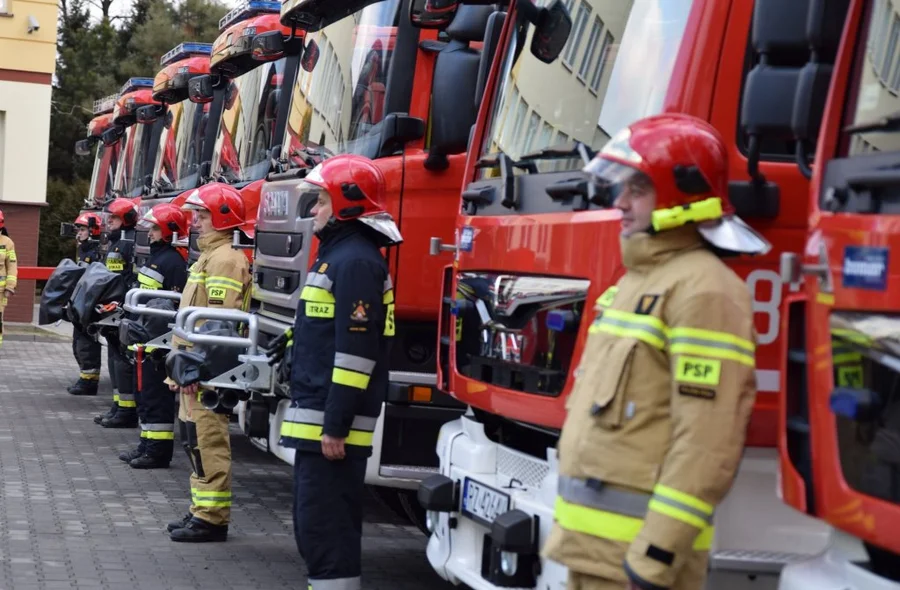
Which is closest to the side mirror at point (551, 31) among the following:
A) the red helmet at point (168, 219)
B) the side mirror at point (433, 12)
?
the side mirror at point (433, 12)

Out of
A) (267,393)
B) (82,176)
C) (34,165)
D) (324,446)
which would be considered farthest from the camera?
(82,176)

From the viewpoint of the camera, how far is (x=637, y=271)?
3861 mm

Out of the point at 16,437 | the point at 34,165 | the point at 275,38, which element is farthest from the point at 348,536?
the point at 34,165

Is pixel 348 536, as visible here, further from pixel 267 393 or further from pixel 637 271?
pixel 637 271

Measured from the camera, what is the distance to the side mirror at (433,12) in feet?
21.3

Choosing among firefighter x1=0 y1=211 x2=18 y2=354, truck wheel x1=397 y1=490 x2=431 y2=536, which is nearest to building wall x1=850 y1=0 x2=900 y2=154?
truck wheel x1=397 y1=490 x2=431 y2=536

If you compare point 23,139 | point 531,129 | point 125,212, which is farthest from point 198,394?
point 23,139

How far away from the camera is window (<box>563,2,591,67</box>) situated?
5.36 meters

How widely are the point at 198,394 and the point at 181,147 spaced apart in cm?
700

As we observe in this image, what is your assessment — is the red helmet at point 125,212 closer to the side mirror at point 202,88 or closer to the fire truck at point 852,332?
the side mirror at point 202,88

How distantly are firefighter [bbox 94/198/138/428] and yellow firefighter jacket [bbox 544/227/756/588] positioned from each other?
951 centimetres

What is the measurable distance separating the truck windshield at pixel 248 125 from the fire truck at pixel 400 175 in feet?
6.40

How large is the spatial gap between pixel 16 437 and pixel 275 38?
4.52m

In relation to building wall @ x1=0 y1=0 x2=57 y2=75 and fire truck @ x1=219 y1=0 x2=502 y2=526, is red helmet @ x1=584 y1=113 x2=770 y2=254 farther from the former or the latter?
building wall @ x1=0 y1=0 x2=57 y2=75
